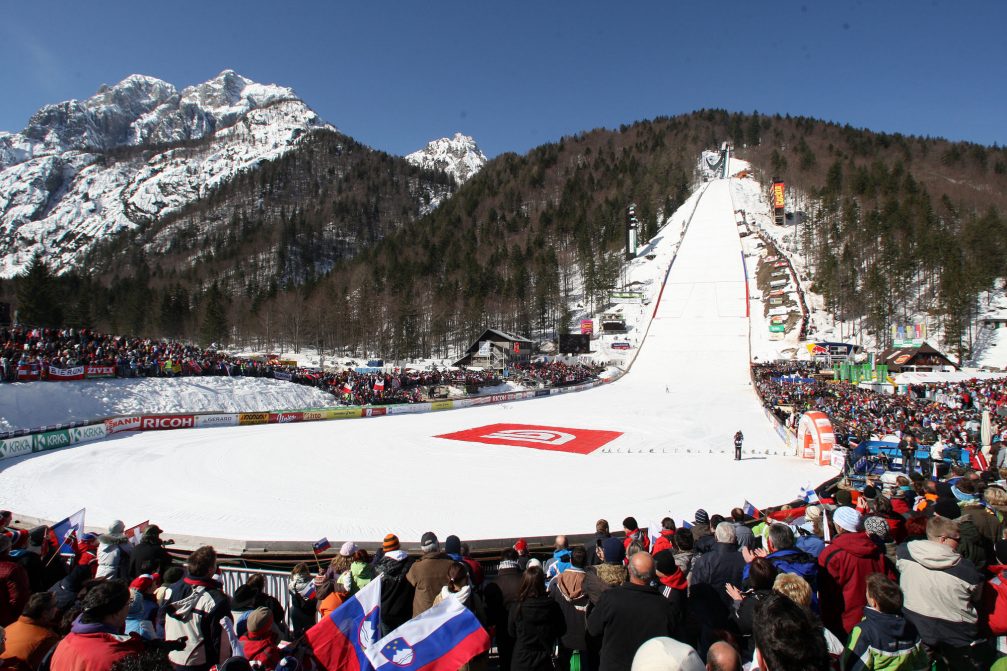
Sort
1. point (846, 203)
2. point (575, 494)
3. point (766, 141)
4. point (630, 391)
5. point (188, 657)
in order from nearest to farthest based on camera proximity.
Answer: point (188, 657) → point (575, 494) → point (630, 391) → point (846, 203) → point (766, 141)

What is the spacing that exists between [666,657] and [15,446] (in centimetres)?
2479

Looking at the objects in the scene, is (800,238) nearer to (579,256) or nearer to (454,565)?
(579,256)

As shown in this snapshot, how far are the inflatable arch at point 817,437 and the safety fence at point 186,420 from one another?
72.6 feet

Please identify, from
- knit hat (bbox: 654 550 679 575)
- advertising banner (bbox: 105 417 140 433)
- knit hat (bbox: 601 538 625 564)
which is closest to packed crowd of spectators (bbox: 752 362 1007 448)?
knit hat (bbox: 601 538 625 564)

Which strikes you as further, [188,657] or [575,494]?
[575,494]

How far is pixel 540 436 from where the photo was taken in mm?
24094

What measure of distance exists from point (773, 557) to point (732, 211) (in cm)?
11380

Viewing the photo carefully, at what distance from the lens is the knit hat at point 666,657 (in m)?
2.17

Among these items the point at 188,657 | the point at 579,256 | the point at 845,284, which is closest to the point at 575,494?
the point at 188,657

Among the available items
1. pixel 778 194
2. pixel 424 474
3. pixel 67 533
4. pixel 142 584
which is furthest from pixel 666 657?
pixel 778 194

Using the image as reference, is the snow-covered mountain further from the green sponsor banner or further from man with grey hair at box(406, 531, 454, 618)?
man with grey hair at box(406, 531, 454, 618)

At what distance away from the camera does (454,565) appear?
382 centimetres

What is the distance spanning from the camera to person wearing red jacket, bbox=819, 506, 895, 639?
3.92 metres

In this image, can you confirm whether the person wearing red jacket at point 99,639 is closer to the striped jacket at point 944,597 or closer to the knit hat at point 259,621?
the knit hat at point 259,621
